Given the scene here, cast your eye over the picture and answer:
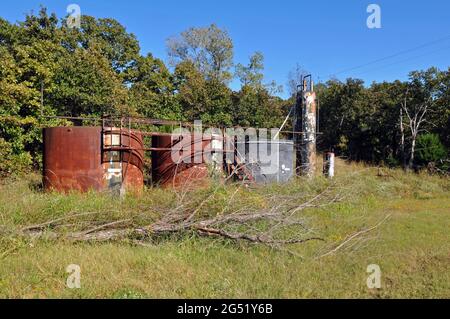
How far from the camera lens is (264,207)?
6.33 metres

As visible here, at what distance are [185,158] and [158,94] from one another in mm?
13230

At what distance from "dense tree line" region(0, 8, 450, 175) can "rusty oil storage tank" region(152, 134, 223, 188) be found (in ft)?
16.6

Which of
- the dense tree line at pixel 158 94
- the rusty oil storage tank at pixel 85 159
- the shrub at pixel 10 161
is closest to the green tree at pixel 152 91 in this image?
the dense tree line at pixel 158 94

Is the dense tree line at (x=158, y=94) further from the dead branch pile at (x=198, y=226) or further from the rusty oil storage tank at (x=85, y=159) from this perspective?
the dead branch pile at (x=198, y=226)

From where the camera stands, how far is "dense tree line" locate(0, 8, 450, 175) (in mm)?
13547

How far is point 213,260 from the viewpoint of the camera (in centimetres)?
491

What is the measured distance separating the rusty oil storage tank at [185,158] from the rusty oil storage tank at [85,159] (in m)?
1.28

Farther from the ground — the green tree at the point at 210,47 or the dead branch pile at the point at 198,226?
the green tree at the point at 210,47

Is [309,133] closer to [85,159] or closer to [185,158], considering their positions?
[185,158]

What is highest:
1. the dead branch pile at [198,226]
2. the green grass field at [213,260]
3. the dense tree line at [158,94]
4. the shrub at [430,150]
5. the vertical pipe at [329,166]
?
the dense tree line at [158,94]

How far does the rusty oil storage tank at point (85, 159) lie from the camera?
888 cm

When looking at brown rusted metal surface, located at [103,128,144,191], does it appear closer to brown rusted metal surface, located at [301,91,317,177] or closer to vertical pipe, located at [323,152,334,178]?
brown rusted metal surface, located at [301,91,317,177]

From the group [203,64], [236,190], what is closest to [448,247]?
[236,190]

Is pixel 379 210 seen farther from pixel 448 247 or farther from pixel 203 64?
pixel 203 64
